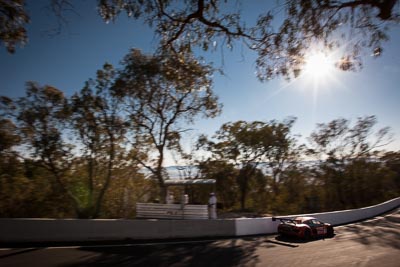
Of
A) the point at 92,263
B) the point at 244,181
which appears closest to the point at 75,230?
the point at 92,263

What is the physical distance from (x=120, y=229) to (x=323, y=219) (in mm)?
12737

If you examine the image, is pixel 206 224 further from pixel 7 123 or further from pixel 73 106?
pixel 7 123

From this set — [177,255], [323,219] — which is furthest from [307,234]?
[177,255]

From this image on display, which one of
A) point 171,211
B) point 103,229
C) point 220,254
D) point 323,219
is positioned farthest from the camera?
point 323,219

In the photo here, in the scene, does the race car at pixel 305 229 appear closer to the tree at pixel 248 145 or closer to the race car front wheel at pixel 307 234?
the race car front wheel at pixel 307 234

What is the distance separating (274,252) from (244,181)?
19.5 metres

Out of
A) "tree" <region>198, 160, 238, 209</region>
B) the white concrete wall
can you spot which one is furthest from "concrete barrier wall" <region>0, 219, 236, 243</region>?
"tree" <region>198, 160, 238, 209</region>

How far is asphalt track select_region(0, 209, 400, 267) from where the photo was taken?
350 inches

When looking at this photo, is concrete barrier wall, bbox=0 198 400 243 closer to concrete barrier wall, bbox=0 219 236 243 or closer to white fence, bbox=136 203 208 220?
concrete barrier wall, bbox=0 219 236 243

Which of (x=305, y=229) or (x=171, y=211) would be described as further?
(x=171, y=211)

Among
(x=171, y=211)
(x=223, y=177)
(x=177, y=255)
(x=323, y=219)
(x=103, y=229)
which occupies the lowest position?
(x=177, y=255)

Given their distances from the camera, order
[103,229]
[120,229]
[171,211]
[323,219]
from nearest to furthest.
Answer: [103,229] < [120,229] < [171,211] < [323,219]

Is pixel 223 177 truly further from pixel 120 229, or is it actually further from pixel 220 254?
pixel 220 254

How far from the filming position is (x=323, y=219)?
19266 mm
